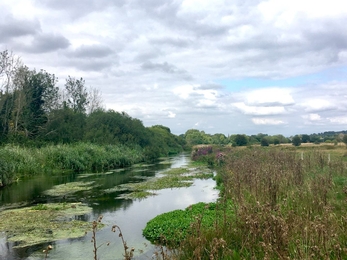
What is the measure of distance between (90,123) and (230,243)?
36.9 m

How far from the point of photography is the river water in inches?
324

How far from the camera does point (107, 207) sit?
13.3 metres

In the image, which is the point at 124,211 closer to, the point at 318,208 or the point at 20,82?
the point at 318,208

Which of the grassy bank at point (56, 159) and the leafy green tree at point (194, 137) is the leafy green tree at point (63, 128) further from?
the leafy green tree at point (194, 137)

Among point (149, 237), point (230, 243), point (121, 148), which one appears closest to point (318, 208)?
point (230, 243)

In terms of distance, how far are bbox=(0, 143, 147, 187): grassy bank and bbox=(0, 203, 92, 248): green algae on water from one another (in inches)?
273

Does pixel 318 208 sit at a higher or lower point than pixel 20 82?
lower

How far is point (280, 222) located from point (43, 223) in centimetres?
868

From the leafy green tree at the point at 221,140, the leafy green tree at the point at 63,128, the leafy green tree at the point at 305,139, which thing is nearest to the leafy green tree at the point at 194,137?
the leafy green tree at the point at 221,140

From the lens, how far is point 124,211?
12.6m

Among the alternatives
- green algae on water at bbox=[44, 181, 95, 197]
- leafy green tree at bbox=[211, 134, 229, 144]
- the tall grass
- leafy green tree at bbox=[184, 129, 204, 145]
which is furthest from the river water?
leafy green tree at bbox=[184, 129, 204, 145]

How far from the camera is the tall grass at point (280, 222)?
14.3ft

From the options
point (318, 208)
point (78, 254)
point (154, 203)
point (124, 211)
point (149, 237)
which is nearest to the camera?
point (318, 208)

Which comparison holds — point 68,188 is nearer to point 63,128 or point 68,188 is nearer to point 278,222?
point 278,222
